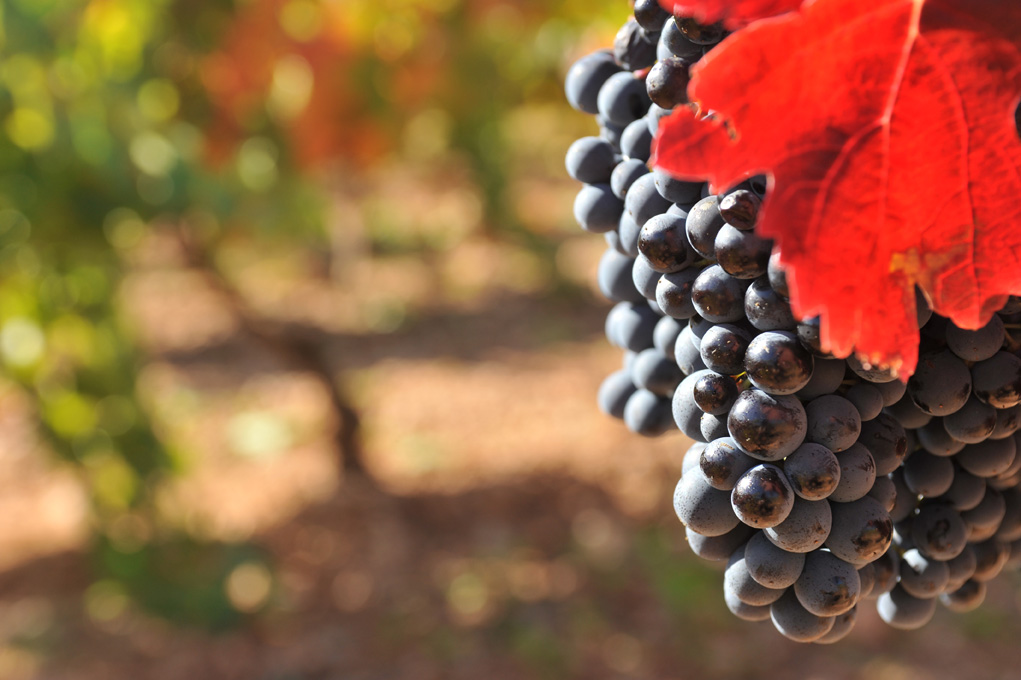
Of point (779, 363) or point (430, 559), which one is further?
point (430, 559)

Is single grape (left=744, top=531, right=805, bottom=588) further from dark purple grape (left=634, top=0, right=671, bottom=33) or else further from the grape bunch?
dark purple grape (left=634, top=0, right=671, bottom=33)

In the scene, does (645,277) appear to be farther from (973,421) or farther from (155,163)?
(155,163)

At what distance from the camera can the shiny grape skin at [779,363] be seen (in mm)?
433

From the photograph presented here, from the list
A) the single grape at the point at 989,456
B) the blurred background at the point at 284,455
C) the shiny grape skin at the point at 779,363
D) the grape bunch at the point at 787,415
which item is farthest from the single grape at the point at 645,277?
the blurred background at the point at 284,455

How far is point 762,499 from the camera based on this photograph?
1.48 ft

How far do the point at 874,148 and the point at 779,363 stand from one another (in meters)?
0.11

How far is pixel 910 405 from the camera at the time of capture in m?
0.51

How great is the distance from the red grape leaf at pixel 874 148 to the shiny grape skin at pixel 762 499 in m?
0.10

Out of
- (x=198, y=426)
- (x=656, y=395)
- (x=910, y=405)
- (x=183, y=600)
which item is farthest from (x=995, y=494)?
(x=198, y=426)

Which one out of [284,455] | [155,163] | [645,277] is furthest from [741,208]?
[284,455]

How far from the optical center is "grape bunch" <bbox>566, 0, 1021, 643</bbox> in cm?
45

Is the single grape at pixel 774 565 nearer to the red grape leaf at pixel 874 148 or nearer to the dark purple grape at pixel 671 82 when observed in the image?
the red grape leaf at pixel 874 148

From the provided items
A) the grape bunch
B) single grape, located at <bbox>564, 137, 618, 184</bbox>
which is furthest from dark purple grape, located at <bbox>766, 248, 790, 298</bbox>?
single grape, located at <bbox>564, 137, 618, 184</bbox>

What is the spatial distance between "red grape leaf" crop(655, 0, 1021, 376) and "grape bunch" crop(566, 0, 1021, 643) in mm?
37
